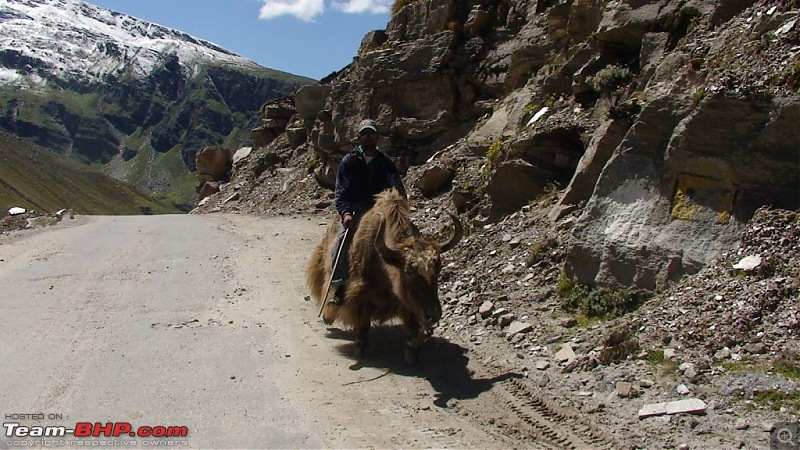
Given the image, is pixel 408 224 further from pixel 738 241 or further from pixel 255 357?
pixel 738 241

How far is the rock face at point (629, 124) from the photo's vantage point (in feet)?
22.5

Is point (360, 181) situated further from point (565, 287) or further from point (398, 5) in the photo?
point (398, 5)

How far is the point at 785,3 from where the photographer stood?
7.73 meters

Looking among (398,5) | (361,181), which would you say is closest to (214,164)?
(398,5)

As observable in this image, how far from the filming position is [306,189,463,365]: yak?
21.8ft

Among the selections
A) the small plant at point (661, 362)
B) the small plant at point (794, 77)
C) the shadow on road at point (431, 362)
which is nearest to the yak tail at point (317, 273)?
the shadow on road at point (431, 362)

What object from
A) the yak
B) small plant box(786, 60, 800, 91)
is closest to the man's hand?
the yak

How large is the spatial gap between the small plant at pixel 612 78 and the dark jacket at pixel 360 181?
13.7ft

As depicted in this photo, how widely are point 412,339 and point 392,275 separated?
0.75m

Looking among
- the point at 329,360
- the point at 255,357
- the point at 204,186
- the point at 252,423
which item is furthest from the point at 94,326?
the point at 204,186

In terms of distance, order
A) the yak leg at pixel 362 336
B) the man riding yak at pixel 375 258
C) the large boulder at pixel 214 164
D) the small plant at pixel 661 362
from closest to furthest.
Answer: the small plant at pixel 661 362
the man riding yak at pixel 375 258
the yak leg at pixel 362 336
the large boulder at pixel 214 164

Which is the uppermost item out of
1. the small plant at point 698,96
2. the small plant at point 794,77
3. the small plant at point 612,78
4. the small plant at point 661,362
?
the small plant at point 612,78

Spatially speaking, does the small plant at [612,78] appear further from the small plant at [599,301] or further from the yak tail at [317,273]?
the yak tail at [317,273]

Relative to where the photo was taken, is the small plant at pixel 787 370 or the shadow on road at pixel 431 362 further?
the shadow on road at pixel 431 362
